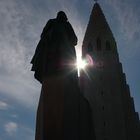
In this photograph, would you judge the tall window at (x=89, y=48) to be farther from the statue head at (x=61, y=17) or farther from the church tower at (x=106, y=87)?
the statue head at (x=61, y=17)

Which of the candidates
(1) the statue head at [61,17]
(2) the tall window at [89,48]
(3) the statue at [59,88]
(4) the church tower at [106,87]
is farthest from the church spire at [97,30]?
(3) the statue at [59,88]

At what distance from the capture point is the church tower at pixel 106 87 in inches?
1150

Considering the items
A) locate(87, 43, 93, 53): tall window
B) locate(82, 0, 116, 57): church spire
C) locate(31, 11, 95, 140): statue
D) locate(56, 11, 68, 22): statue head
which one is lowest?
locate(31, 11, 95, 140): statue

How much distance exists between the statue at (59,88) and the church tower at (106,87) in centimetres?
2469

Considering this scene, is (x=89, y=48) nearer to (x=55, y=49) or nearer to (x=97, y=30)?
(x=97, y=30)

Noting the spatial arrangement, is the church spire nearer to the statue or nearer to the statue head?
the statue head

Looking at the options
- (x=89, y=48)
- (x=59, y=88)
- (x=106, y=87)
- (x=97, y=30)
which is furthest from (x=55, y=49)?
(x=97, y=30)

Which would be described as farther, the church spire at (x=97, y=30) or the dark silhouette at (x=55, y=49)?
the church spire at (x=97, y=30)

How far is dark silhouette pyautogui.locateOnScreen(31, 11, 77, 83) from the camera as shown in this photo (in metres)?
4.50

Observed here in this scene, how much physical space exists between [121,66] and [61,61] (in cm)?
3079

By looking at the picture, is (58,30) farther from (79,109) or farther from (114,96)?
(114,96)

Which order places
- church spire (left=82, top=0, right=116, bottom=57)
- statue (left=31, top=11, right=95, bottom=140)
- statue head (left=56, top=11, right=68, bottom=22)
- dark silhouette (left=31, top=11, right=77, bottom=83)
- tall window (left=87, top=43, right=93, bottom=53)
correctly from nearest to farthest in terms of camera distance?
statue (left=31, top=11, right=95, bottom=140), dark silhouette (left=31, top=11, right=77, bottom=83), statue head (left=56, top=11, right=68, bottom=22), tall window (left=87, top=43, right=93, bottom=53), church spire (left=82, top=0, right=116, bottom=57)

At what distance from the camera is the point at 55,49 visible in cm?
462

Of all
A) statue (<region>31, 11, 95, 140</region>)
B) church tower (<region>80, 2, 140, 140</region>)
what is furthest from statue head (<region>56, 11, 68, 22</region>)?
church tower (<region>80, 2, 140, 140</region>)
